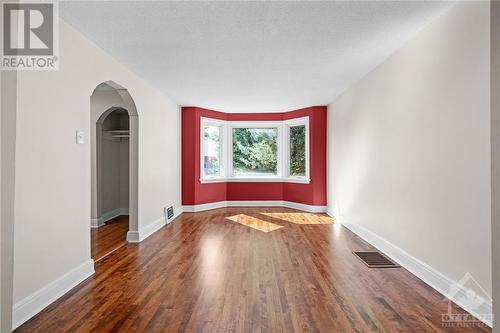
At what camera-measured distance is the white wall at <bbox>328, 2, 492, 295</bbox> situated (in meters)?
2.18

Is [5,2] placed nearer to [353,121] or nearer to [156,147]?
[156,147]

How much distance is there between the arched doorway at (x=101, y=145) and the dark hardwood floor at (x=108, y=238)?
16cm

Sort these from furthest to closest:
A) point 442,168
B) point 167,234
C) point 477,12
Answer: point 167,234
point 442,168
point 477,12

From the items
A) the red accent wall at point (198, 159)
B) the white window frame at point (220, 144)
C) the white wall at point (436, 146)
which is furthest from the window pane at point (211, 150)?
the white wall at point (436, 146)

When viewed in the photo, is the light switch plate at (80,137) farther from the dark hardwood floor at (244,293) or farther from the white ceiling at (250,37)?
the dark hardwood floor at (244,293)

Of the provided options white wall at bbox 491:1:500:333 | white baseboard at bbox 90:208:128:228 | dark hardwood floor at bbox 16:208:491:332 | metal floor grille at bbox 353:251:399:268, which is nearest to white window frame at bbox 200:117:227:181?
white baseboard at bbox 90:208:128:228

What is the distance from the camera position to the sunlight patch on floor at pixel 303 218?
5.61 m

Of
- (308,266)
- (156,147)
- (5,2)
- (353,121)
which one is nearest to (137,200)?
(156,147)

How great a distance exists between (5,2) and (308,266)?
319cm

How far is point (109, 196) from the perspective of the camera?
18.9 ft


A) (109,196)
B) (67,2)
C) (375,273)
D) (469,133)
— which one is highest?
(67,2)

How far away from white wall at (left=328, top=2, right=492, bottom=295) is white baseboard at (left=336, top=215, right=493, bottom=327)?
0.06 meters

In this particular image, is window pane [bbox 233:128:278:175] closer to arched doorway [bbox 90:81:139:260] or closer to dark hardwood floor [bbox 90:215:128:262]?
arched doorway [bbox 90:81:139:260]

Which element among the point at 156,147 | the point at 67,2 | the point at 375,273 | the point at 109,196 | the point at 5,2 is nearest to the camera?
the point at 5,2
